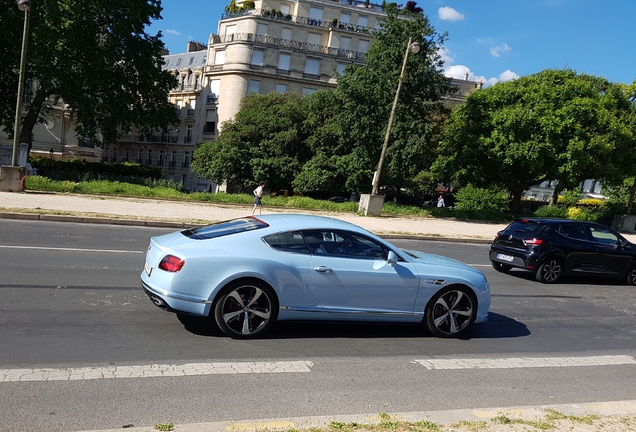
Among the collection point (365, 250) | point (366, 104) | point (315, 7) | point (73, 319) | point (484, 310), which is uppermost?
point (315, 7)

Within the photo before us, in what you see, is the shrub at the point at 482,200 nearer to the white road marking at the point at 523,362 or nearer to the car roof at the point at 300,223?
the white road marking at the point at 523,362

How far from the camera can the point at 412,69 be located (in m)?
30.3

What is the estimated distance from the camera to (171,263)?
599 centimetres

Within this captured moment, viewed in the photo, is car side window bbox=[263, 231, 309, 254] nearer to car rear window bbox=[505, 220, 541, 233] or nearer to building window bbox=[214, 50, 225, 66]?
car rear window bbox=[505, 220, 541, 233]

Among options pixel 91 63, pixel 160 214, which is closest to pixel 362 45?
pixel 91 63

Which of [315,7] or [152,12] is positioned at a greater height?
[315,7]

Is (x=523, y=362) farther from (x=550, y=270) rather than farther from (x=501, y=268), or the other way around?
(x=501, y=268)

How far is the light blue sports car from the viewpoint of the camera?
19.6 ft

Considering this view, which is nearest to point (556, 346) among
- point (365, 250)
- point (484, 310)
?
point (484, 310)

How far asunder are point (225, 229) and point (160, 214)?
42.1 ft

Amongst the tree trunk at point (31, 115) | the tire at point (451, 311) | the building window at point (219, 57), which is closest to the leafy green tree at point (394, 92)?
the tree trunk at point (31, 115)

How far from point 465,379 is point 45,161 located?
34.4 m

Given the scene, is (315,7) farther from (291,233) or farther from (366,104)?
(291,233)

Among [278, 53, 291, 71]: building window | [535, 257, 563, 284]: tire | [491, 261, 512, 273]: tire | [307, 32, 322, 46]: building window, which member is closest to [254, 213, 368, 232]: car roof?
[535, 257, 563, 284]: tire
